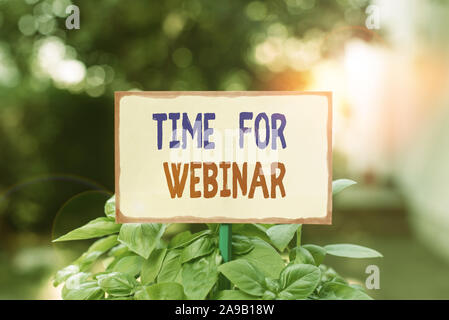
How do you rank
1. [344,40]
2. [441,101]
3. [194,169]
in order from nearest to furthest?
[194,169], [344,40], [441,101]

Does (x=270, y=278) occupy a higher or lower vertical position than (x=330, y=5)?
lower

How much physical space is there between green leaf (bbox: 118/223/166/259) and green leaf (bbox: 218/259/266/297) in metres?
0.11

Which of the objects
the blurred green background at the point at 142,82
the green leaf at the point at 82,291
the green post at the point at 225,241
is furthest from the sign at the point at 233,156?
the blurred green background at the point at 142,82

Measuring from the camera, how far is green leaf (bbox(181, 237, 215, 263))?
70cm

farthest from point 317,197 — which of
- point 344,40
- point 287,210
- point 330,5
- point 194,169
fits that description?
point 344,40

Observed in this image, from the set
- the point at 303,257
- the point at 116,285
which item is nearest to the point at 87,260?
the point at 116,285

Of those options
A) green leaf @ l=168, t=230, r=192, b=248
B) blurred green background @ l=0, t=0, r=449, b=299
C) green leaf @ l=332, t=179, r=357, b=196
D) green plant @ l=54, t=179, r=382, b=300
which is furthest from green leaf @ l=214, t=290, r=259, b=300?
blurred green background @ l=0, t=0, r=449, b=299

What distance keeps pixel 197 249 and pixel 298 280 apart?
150 mm

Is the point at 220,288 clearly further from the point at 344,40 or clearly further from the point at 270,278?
the point at 344,40

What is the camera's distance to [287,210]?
69cm

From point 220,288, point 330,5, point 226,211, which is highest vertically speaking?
point 330,5

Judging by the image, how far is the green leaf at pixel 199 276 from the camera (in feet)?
2.22

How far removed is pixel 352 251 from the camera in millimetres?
765

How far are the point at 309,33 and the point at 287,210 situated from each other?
4058 mm
